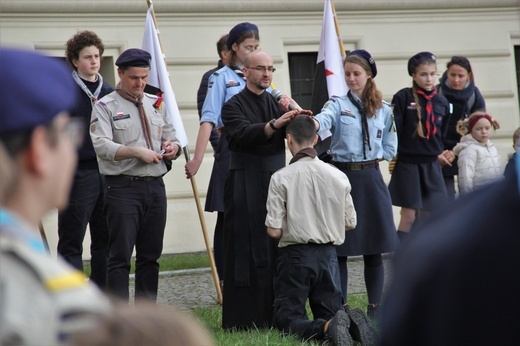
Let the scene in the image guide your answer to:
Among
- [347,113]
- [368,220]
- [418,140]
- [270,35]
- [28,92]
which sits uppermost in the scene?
[270,35]

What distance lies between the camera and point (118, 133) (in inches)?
299

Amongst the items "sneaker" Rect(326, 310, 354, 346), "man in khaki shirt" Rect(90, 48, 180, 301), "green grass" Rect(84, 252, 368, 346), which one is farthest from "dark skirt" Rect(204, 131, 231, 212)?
"sneaker" Rect(326, 310, 354, 346)

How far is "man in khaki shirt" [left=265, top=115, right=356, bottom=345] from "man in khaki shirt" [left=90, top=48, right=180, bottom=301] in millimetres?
864

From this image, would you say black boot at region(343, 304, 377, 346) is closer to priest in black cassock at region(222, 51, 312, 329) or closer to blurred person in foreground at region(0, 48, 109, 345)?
priest in black cassock at region(222, 51, 312, 329)

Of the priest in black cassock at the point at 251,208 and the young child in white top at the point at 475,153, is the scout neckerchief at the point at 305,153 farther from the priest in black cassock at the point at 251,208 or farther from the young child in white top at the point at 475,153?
the young child in white top at the point at 475,153

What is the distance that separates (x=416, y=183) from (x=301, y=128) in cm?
247

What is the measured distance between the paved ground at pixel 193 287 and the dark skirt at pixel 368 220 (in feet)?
1.10

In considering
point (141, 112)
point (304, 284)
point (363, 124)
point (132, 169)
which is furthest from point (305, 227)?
point (141, 112)

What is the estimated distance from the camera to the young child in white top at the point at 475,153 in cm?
1042

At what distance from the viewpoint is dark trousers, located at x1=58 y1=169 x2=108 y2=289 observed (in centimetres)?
806

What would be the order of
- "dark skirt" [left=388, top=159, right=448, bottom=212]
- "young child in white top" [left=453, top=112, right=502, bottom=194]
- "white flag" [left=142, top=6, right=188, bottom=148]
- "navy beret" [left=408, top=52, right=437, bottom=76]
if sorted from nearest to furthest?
"white flag" [left=142, top=6, right=188, bottom=148] < "navy beret" [left=408, top=52, right=437, bottom=76] < "dark skirt" [left=388, top=159, right=448, bottom=212] < "young child in white top" [left=453, top=112, right=502, bottom=194]

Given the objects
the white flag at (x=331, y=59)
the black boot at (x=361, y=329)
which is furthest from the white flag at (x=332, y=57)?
the black boot at (x=361, y=329)

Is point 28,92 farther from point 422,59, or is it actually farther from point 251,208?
point 422,59

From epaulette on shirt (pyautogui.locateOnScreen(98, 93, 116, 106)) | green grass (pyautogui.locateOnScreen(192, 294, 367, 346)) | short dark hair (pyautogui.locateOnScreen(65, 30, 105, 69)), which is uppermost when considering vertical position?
short dark hair (pyautogui.locateOnScreen(65, 30, 105, 69))
